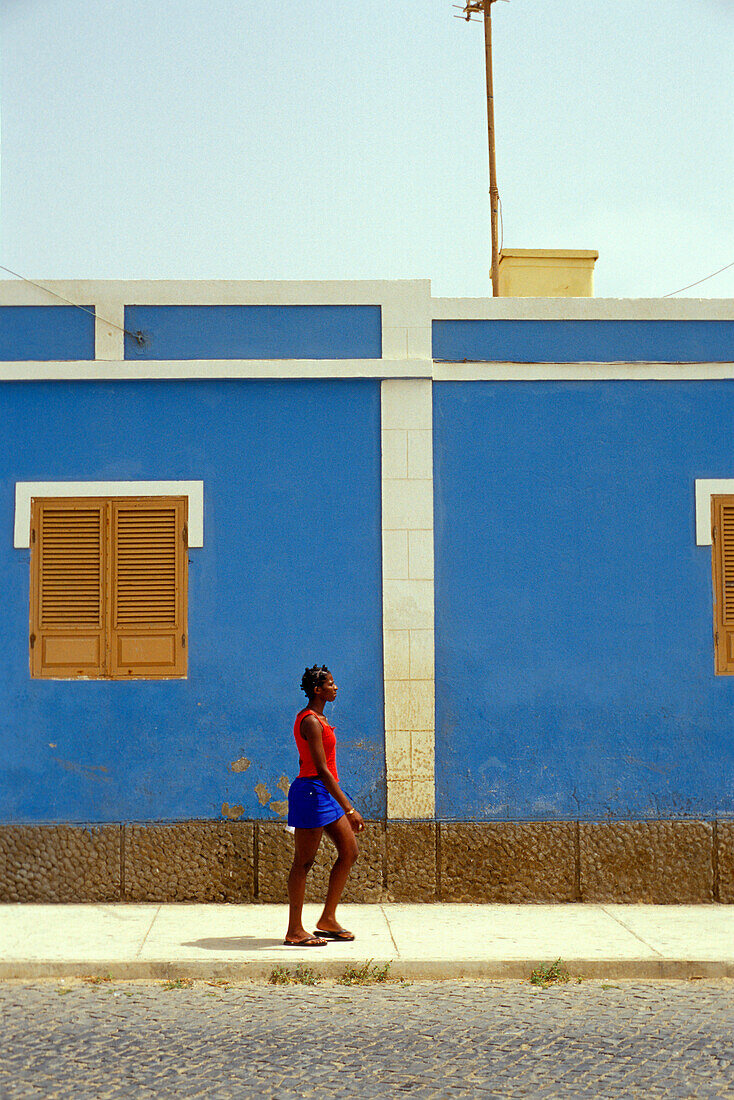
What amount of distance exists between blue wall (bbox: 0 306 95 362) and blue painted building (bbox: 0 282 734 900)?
16mm

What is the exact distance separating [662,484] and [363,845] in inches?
135

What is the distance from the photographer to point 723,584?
8.77m

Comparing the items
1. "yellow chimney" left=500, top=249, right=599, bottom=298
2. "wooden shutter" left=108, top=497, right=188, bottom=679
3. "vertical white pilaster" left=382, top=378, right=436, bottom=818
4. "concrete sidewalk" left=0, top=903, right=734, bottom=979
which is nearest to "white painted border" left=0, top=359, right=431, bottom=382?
"vertical white pilaster" left=382, top=378, right=436, bottom=818

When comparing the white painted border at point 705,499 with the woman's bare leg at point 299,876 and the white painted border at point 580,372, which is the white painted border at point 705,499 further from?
the woman's bare leg at point 299,876

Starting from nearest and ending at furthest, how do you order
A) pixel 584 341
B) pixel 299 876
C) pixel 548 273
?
1. pixel 299 876
2. pixel 584 341
3. pixel 548 273

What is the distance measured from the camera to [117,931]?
7.29 metres

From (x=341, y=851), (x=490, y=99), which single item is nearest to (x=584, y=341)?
(x=341, y=851)

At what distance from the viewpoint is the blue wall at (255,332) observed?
870cm

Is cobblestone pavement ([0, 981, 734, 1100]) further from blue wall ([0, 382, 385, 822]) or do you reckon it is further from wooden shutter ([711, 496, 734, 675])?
wooden shutter ([711, 496, 734, 675])

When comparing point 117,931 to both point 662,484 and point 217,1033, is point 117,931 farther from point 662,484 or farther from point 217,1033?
point 662,484

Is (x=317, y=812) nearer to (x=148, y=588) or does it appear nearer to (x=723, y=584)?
(x=148, y=588)

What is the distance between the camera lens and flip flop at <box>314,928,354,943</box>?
23.0ft

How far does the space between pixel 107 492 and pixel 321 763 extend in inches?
114

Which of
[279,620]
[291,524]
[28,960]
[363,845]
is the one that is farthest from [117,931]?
[291,524]
